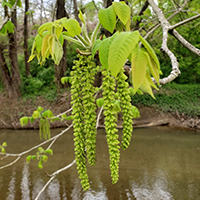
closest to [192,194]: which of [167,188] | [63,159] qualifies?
[167,188]

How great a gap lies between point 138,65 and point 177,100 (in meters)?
11.6

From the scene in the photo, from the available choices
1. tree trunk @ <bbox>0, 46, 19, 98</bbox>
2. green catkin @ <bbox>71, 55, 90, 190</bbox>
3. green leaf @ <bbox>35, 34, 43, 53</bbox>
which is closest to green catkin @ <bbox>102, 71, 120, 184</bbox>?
green catkin @ <bbox>71, 55, 90, 190</bbox>

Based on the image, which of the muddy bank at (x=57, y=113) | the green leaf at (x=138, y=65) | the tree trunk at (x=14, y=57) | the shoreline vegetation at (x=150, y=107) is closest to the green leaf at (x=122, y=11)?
the green leaf at (x=138, y=65)

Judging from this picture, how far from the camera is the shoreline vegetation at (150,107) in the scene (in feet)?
33.2

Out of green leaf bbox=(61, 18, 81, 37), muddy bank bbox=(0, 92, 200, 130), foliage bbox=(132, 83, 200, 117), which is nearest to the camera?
green leaf bbox=(61, 18, 81, 37)

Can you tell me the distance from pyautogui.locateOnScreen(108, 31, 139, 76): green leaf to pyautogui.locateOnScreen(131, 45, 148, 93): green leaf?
4 cm

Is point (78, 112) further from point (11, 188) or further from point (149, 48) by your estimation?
point (11, 188)

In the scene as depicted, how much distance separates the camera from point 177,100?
11492mm

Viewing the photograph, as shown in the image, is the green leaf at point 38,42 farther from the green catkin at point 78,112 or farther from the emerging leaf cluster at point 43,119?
the emerging leaf cluster at point 43,119

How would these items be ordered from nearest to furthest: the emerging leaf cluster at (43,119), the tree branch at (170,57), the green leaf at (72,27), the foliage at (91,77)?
the foliage at (91,77) < the green leaf at (72,27) < the tree branch at (170,57) < the emerging leaf cluster at (43,119)

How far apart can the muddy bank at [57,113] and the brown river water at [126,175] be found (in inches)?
77.2

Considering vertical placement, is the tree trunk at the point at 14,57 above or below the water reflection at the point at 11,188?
above

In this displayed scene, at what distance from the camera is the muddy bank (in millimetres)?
10008

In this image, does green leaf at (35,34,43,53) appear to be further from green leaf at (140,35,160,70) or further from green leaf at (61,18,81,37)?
green leaf at (140,35,160,70)
